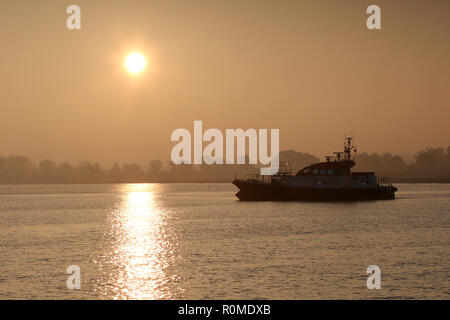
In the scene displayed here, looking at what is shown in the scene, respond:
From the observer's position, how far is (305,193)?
107562mm

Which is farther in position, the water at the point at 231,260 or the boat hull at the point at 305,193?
the boat hull at the point at 305,193

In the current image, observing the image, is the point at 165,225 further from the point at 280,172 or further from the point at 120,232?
the point at 280,172

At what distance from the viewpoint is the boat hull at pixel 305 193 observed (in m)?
107

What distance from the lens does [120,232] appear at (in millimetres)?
64562

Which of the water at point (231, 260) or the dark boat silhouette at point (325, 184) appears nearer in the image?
the water at point (231, 260)

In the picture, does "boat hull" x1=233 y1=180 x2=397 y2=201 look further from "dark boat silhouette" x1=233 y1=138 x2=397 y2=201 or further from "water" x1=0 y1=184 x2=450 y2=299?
"water" x1=0 y1=184 x2=450 y2=299

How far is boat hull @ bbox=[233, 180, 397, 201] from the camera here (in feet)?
352

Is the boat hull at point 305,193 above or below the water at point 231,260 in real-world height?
above

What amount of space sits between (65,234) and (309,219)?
34977 millimetres

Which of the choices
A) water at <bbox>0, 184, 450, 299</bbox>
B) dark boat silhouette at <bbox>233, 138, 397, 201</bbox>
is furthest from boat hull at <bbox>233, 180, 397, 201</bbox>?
water at <bbox>0, 184, 450, 299</bbox>

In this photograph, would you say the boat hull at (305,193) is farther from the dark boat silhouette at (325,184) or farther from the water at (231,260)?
the water at (231,260)

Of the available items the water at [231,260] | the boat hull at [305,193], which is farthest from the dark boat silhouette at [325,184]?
the water at [231,260]
